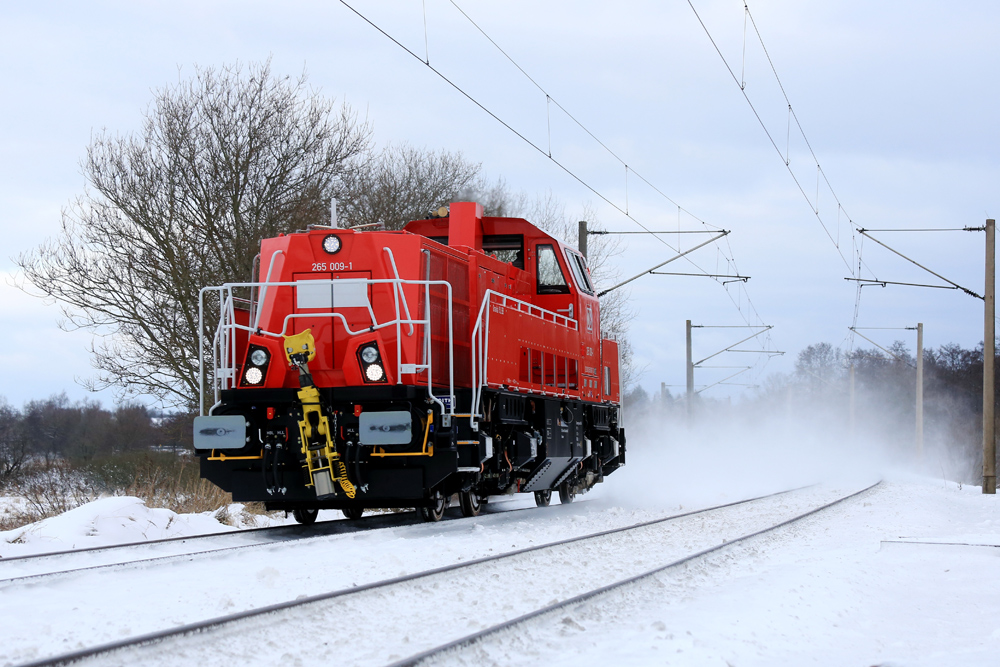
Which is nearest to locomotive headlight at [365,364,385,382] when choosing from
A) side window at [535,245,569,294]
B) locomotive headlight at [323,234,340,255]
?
locomotive headlight at [323,234,340,255]

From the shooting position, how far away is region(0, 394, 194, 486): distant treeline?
2135cm

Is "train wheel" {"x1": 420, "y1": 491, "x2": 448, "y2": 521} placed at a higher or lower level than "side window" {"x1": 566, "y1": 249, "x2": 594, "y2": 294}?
lower

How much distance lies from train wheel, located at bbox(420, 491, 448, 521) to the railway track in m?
1.95

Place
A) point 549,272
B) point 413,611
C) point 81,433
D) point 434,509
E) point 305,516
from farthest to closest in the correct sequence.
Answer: point 81,433 → point 549,272 → point 305,516 → point 434,509 → point 413,611

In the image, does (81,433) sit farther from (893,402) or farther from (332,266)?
(893,402)

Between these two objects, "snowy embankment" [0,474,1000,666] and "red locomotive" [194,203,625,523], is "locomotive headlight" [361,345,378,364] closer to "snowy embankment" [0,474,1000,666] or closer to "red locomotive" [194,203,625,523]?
"red locomotive" [194,203,625,523]

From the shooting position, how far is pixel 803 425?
50.4 metres

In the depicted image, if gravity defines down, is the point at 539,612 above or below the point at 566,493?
above

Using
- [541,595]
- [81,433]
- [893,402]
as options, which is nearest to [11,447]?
[81,433]

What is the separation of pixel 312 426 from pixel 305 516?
6.07 feet

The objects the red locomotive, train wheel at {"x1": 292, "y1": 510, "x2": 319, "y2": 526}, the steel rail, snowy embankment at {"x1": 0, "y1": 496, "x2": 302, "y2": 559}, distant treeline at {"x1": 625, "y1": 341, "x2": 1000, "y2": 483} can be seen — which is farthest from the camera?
distant treeline at {"x1": 625, "y1": 341, "x2": 1000, "y2": 483}

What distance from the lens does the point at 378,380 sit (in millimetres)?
9492

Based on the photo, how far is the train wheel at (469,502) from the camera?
11.4 m

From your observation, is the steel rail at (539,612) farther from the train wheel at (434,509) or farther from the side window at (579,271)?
the side window at (579,271)
